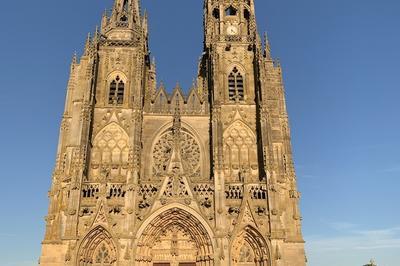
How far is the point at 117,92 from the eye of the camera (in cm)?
2750

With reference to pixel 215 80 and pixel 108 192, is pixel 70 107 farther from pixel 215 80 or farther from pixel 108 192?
pixel 215 80

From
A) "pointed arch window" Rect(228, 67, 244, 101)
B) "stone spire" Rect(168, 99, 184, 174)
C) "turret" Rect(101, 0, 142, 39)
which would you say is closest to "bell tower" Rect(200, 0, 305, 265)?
"pointed arch window" Rect(228, 67, 244, 101)

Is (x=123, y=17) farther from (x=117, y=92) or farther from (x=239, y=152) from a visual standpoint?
(x=239, y=152)

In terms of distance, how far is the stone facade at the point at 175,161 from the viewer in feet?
72.9

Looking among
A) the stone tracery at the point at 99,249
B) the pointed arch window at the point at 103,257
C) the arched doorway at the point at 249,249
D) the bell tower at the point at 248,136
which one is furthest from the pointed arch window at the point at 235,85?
the pointed arch window at the point at 103,257

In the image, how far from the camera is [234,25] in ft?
102

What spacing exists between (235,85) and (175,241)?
38.2 feet

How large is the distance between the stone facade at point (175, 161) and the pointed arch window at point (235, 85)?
76mm

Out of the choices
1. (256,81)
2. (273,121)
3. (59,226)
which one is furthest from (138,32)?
(59,226)

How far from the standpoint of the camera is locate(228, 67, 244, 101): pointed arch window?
1096 inches

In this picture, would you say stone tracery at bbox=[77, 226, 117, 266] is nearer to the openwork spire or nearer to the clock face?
the openwork spire

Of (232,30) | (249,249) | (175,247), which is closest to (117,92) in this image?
(232,30)

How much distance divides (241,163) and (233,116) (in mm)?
3381

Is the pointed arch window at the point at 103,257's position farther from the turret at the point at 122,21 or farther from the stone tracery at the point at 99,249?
the turret at the point at 122,21
